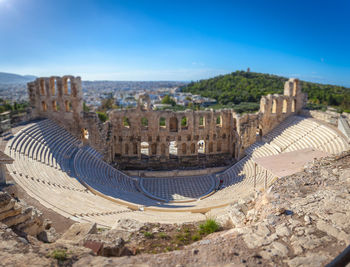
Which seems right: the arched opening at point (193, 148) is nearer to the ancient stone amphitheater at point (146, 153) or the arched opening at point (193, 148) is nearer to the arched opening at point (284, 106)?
the ancient stone amphitheater at point (146, 153)

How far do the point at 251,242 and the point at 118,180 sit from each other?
16118 mm

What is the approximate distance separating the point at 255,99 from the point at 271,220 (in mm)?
62132

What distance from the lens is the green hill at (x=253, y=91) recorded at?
58750 millimetres

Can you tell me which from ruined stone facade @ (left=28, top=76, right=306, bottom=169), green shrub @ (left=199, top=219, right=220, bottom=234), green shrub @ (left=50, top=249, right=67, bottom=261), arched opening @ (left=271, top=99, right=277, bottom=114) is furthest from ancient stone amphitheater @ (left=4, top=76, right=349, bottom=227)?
green shrub @ (left=50, top=249, right=67, bottom=261)

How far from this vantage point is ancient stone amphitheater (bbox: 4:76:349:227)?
A: 574 inches

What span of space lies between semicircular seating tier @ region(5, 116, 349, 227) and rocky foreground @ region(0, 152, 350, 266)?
4.17 metres

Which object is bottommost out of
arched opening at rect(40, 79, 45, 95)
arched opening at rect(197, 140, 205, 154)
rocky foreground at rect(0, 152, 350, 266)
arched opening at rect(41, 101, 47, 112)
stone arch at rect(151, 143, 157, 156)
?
arched opening at rect(197, 140, 205, 154)

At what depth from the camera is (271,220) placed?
251 inches

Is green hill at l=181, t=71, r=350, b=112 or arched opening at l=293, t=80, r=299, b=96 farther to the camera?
green hill at l=181, t=71, r=350, b=112

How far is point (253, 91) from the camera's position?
2640 inches

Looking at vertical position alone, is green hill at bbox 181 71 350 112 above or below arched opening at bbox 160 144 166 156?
above

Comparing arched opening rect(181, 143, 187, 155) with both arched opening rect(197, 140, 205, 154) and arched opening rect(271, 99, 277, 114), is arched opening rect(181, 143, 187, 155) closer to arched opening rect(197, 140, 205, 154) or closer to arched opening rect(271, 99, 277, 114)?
arched opening rect(197, 140, 205, 154)

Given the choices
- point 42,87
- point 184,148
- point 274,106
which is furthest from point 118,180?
point 274,106

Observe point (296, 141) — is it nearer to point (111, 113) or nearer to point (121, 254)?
point (111, 113)
